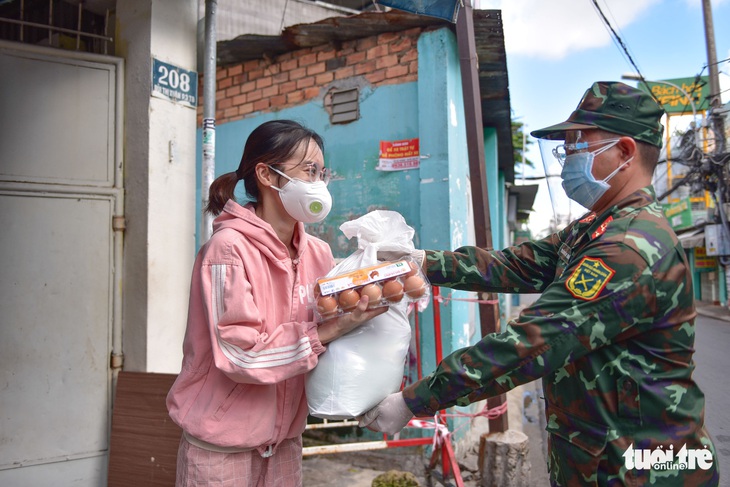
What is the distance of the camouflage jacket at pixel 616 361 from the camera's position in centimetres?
134

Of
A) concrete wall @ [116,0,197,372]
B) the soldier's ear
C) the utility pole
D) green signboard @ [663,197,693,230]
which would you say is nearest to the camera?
the soldier's ear

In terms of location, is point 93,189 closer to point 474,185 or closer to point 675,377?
point 474,185

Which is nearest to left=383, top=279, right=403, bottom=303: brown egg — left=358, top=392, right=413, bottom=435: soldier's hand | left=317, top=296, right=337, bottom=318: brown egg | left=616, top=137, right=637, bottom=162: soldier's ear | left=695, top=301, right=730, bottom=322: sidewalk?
left=317, top=296, right=337, bottom=318: brown egg

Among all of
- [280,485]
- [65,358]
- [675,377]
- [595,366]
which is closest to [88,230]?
[65,358]

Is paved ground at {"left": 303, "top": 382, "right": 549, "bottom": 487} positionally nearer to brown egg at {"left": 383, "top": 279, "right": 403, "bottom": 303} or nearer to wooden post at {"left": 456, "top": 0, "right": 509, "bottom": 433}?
wooden post at {"left": 456, "top": 0, "right": 509, "bottom": 433}

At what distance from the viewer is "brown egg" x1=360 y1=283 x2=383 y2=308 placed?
59.3 inches

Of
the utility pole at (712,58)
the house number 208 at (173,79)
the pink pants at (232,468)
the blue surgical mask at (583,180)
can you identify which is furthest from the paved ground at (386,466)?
the utility pole at (712,58)

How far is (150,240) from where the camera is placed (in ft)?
9.62

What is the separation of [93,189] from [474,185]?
2.45 meters

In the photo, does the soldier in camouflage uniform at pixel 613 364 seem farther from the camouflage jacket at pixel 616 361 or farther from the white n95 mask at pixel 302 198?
the white n95 mask at pixel 302 198

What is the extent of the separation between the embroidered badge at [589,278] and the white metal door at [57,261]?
2584 mm

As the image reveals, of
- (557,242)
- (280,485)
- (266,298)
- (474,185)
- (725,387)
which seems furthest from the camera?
(725,387)

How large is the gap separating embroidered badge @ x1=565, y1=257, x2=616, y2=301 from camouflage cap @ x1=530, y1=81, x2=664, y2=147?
0.49 m

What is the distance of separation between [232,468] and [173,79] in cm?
238
